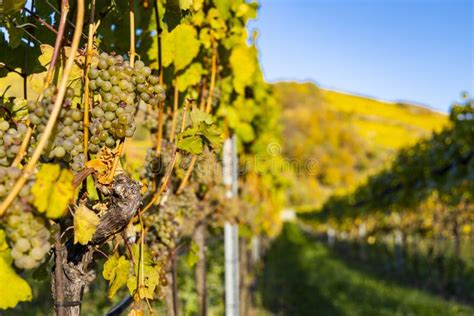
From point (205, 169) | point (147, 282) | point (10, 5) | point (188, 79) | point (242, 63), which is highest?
point (242, 63)

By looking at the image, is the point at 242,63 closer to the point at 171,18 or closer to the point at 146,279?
the point at 171,18

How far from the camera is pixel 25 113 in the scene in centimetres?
139

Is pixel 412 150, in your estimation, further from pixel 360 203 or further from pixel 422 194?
pixel 360 203

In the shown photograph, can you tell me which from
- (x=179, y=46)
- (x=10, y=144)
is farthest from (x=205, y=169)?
(x=10, y=144)

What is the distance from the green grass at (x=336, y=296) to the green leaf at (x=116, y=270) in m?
7.01

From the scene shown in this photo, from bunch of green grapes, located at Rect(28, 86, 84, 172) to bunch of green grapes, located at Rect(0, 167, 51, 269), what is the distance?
116 mm

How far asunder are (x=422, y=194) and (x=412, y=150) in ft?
4.98

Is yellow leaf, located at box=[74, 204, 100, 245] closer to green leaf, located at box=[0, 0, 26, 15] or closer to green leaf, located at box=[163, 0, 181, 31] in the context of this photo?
green leaf, located at box=[0, 0, 26, 15]

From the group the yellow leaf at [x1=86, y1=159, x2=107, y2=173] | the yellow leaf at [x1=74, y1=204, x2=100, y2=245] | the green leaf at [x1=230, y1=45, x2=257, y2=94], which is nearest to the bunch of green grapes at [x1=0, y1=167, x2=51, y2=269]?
the yellow leaf at [x1=74, y1=204, x2=100, y2=245]

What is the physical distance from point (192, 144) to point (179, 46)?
64 cm

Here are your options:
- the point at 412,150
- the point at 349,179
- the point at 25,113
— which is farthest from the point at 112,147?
the point at 349,179

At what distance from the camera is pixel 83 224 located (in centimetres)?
116

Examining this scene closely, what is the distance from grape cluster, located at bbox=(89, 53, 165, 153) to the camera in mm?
1230

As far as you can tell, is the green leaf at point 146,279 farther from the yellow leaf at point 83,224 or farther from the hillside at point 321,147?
the hillside at point 321,147
